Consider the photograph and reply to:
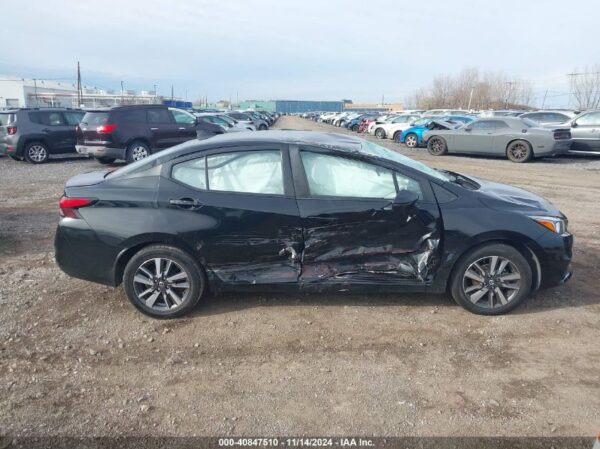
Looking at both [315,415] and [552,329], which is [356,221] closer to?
[315,415]

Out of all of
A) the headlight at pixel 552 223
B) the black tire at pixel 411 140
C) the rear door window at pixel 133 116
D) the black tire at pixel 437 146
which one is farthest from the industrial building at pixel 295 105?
the headlight at pixel 552 223

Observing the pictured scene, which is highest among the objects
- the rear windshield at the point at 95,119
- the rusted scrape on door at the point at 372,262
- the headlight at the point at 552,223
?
the rear windshield at the point at 95,119

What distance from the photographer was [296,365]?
330cm

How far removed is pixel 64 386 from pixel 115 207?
4.94 ft

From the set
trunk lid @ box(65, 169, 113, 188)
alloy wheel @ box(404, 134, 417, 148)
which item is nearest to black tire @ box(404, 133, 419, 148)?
alloy wheel @ box(404, 134, 417, 148)

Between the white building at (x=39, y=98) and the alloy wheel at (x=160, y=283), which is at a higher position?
the white building at (x=39, y=98)

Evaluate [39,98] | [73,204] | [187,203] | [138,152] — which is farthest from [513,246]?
[39,98]

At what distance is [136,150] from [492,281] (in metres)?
10.9

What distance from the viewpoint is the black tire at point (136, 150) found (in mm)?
12344

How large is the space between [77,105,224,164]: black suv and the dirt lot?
321 inches

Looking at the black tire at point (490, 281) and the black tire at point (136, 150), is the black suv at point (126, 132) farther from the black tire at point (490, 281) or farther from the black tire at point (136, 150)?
the black tire at point (490, 281)

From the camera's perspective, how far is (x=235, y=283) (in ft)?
12.9

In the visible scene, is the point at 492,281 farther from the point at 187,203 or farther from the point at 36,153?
the point at 36,153

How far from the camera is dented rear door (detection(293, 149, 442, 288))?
12.5 ft
